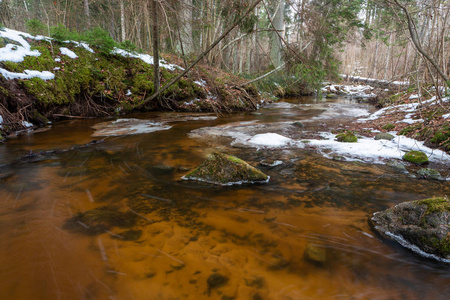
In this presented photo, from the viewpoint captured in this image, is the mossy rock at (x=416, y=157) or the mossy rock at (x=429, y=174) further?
the mossy rock at (x=416, y=157)

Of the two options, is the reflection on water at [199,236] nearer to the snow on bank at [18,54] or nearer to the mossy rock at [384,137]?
the mossy rock at [384,137]

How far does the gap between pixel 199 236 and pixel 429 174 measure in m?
4.02

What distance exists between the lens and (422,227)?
7.59 ft

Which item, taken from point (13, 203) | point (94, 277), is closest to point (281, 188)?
point (94, 277)

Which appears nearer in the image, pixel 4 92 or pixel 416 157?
pixel 416 157

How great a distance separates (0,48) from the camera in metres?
6.50

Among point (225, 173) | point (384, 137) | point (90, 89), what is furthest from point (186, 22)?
point (384, 137)

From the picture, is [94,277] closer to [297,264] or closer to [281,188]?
[297,264]

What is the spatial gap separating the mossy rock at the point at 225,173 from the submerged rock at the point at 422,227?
1.70 m

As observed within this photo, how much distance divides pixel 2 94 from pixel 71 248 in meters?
5.91

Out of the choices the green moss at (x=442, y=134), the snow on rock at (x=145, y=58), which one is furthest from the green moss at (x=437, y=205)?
the snow on rock at (x=145, y=58)

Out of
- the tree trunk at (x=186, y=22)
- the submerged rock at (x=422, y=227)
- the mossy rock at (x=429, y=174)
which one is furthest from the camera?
the tree trunk at (x=186, y=22)

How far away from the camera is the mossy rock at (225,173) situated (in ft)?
11.9

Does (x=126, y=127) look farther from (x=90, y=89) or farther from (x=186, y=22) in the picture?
(x=186, y=22)
